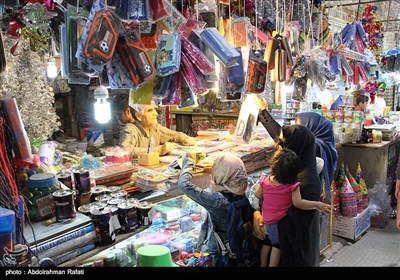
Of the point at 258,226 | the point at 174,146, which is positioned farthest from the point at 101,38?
the point at 174,146

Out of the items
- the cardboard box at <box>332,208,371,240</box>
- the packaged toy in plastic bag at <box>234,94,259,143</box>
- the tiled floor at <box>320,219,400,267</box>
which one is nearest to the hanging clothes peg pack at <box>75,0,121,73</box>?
the packaged toy in plastic bag at <box>234,94,259,143</box>

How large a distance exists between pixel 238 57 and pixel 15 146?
136cm

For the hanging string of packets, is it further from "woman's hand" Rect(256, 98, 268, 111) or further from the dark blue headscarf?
the dark blue headscarf

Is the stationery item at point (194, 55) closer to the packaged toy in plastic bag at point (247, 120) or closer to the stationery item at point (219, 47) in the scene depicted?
the stationery item at point (219, 47)

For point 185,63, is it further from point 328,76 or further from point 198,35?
point 328,76

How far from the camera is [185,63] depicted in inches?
85.7

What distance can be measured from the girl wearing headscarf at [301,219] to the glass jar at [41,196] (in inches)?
54.4

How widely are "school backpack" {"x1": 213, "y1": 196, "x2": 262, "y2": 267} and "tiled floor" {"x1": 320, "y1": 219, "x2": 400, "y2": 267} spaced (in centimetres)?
169

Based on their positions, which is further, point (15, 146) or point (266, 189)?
point (266, 189)

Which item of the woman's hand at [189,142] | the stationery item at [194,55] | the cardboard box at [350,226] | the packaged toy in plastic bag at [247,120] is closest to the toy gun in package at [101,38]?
the stationery item at [194,55]

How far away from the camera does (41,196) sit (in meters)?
1.64

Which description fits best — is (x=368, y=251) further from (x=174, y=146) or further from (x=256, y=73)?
(x=256, y=73)

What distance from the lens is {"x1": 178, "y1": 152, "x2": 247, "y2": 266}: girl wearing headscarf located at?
7.44ft

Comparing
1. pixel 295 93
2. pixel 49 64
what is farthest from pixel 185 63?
pixel 295 93
